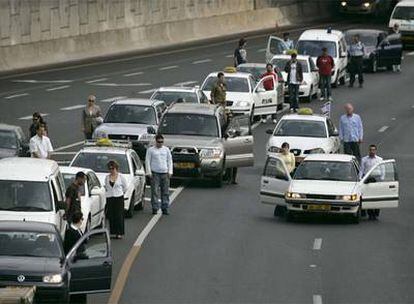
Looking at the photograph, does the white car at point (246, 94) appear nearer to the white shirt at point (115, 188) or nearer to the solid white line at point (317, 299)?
the white shirt at point (115, 188)

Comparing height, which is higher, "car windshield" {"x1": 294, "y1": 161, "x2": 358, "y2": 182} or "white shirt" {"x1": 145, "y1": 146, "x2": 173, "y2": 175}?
"white shirt" {"x1": 145, "y1": 146, "x2": 173, "y2": 175}

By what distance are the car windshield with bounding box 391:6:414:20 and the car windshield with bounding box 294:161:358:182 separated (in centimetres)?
4171

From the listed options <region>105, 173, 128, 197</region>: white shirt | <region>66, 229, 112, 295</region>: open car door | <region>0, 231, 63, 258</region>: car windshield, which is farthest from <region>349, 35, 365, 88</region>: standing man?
<region>66, 229, 112, 295</region>: open car door

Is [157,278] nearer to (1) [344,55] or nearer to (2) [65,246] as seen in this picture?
(2) [65,246]

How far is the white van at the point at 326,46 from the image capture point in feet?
193

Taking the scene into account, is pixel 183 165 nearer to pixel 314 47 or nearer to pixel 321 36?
pixel 314 47

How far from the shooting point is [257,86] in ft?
162

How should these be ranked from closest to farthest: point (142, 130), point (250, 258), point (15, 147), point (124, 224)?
1. point (250, 258)
2. point (124, 224)
3. point (15, 147)
4. point (142, 130)

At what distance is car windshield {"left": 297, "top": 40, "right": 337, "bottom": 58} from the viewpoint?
Result: 58.9 m

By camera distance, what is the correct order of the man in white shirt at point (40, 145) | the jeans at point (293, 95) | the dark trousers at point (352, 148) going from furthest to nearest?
the jeans at point (293, 95)
the dark trousers at point (352, 148)
the man in white shirt at point (40, 145)

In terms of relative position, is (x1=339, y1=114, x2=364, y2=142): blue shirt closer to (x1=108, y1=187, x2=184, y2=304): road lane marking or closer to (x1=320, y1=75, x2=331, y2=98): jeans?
(x1=108, y1=187, x2=184, y2=304): road lane marking

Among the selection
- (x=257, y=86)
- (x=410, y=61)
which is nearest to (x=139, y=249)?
(x=257, y=86)

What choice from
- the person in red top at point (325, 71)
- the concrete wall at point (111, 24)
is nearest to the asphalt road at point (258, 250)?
the person in red top at point (325, 71)

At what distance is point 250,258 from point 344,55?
33386 mm
